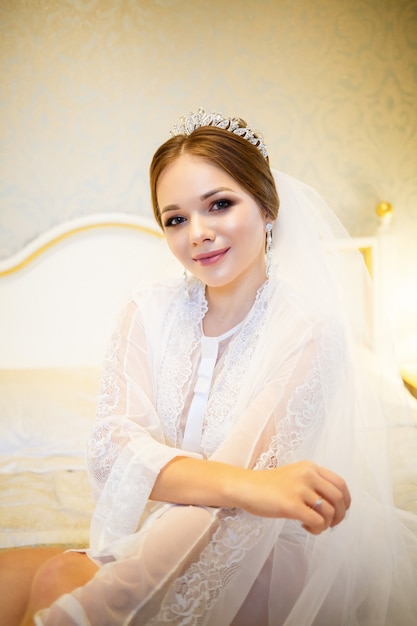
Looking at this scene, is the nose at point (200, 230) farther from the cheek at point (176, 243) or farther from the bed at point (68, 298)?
the bed at point (68, 298)

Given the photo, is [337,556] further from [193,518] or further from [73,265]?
[73,265]

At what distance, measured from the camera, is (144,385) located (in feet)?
4.33

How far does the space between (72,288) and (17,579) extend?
70.2 inches

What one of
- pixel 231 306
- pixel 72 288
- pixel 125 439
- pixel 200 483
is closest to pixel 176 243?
pixel 231 306

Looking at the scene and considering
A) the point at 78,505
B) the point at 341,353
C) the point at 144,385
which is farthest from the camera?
the point at 78,505

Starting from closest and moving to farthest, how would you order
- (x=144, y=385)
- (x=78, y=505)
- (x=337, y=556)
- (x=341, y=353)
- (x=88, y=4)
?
(x=337, y=556) → (x=341, y=353) → (x=144, y=385) → (x=78, y=505) → (x=88, y=4)

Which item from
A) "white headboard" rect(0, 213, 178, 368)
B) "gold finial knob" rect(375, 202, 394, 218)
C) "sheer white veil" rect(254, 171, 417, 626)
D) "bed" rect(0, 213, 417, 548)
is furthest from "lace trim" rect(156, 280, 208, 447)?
"gold finial knob" rect(375, 202, 394, 218)

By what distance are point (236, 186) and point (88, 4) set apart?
188 cm

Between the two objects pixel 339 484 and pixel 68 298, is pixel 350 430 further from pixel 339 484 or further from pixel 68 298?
pixel 68 298

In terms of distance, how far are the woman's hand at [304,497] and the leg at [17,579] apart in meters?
0.45

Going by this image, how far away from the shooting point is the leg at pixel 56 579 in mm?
878

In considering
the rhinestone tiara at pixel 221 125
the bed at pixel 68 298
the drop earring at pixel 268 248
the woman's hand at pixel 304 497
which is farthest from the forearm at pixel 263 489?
the bed at pixel 68 298

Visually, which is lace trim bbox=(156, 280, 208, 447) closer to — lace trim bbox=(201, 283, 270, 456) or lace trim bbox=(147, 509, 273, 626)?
lace trim bbox=(201, 283, 270, 456)

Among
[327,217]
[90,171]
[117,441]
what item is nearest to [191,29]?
[90,171]
